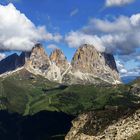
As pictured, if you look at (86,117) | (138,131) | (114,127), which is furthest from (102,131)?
(86,117)

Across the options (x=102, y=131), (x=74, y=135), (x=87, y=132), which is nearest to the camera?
(x=102, y=131)

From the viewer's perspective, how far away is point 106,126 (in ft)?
346

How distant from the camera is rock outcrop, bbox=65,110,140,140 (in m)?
96.2

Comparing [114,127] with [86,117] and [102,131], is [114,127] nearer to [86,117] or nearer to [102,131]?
[102,131]

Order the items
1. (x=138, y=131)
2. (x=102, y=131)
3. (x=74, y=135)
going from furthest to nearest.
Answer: (x=74, y=135), (x=102, y=131), (x=138, y=131)

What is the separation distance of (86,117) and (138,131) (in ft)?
113

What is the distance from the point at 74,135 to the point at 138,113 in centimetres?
2790

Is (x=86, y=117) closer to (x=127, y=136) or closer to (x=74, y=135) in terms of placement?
(x=74, y=135)

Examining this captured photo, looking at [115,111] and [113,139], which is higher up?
[115,111]

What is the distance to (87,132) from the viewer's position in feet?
371

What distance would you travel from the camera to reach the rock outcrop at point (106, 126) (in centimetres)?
9625

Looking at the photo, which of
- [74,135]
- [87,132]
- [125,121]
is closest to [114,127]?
[125,121]

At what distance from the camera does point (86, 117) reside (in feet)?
417

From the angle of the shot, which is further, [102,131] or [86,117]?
[86,117]
